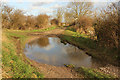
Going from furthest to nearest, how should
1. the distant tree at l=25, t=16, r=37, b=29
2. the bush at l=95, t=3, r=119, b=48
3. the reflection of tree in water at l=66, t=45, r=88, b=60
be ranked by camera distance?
the distant tree at l=25, t=16, r=37, b=29
the reflection of tree in water at l=66, t=45, r=88, b=60
the bush at l=95, t=3, r=119, b=48

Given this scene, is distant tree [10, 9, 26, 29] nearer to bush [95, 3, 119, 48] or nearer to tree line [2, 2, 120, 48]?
tree line [2, 2, 120, 48]

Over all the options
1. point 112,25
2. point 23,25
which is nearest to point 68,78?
point 112,25

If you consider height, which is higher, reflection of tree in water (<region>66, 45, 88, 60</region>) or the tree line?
the tree line

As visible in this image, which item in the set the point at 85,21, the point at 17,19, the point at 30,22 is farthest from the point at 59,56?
the point at 30,22

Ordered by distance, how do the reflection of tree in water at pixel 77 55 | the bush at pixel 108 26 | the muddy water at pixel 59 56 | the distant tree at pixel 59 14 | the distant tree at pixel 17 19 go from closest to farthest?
the bush at pixel 108 26 → the muddy water at pixel 59 56 → the reflection of tree in water at pixel 77 55 → the distant tree at pixel 17 19 → the distant tree at pixel 59 14

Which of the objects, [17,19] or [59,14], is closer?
[17,19]

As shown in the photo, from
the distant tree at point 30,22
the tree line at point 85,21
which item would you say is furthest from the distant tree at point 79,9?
the distant tree at point 30,22

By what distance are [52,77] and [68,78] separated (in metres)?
0.91

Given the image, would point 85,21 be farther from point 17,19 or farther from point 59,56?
point 17,19

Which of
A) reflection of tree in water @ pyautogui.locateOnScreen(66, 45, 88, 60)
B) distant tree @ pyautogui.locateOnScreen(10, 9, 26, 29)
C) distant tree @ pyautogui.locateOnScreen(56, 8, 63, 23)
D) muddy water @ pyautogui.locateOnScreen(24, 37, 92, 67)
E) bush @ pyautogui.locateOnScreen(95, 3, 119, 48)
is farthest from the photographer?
distant tree @ pyautogui.locateOnScreen(56, 8, 63, 23)

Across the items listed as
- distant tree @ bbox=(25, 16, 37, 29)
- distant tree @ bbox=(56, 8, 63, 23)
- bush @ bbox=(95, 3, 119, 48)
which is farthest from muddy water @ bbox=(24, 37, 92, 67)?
distant tree @ bbox=(56, 8, 63, 23)

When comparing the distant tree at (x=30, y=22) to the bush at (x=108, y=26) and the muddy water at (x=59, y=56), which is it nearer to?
the muddy water at (x=59, y=56)

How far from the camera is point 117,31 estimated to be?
283 inches

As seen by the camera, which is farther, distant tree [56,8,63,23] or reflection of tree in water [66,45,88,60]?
distant tree [56,8,63,23]
